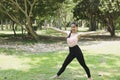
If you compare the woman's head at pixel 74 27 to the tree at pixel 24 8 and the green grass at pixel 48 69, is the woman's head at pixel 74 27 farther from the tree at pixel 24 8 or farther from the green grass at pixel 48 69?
the tree at pixel 24 8


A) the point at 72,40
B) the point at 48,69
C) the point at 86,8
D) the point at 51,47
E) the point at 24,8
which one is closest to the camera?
the point at 72,40

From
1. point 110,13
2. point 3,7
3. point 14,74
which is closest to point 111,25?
point 110,13

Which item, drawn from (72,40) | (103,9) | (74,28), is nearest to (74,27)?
(74,28)

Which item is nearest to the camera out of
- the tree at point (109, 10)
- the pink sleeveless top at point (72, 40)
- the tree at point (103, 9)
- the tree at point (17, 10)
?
the pink sleeveless top at point (72, 40)

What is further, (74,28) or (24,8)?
(24,8)

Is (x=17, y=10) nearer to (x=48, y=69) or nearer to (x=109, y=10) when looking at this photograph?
(x=109, y=10)

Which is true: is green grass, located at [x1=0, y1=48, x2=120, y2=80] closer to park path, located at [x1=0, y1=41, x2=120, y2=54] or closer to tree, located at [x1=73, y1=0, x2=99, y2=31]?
park path, located at [x1=0, y1=41, x2=120, y2=54]

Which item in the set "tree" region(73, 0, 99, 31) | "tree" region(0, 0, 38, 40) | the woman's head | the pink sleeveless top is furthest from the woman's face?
"tree" region(73, 0, 99, 31)

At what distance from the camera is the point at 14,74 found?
34.5 ft

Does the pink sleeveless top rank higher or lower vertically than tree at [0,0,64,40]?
higher

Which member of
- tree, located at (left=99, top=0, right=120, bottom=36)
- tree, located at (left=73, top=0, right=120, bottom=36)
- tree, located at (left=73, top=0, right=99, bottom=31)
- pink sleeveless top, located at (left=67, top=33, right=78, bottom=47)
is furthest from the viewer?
tree, located at (left=73, top=0, right=99, bottom=31)

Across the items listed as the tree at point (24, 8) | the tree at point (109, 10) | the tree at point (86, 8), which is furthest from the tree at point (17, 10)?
the tree at point (109, 10)

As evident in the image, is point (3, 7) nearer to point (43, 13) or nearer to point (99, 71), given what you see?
point (43, 13)

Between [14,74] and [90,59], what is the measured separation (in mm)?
4919
